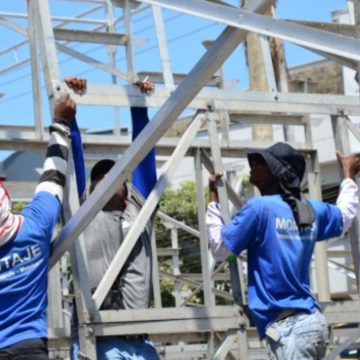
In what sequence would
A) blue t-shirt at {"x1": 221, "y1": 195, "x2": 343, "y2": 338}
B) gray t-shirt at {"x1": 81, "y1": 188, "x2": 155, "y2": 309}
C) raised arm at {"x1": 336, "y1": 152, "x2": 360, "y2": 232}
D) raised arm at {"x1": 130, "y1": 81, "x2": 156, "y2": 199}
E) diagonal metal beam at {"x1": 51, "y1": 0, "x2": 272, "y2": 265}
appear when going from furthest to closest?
raised arm at {"x1": 130, "y1": 81, "x2": 156, "y2": 199}
raised arm at {"x1": 336, "y1": 152, "x2": 360, "y2": 232}
gray t-shirt at {"x1": 81, "y1": 188, "x2": 155, "y2": 309}
blue t-shirt at {"x1": 221, "y1": 195, "x2": 343, "y2": 338}
diagonal metal beam at {"x1": 51, "y1": 0, "x2": 272, "y2": 265}

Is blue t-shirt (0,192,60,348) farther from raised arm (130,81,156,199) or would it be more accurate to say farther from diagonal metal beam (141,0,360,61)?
diagonal metal beam (141,0,360,61)

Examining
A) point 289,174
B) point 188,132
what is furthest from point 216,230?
point 188,132

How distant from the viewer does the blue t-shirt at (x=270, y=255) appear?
17.0ft

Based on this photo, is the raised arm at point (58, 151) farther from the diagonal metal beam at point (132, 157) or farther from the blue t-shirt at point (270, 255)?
the blue t-shirt at point (270, 255)

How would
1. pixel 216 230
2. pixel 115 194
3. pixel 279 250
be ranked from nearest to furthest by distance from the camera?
pixel 279 250 → pixel 216 230 → pixel 115 194

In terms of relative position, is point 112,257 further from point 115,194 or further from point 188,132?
point 188,132

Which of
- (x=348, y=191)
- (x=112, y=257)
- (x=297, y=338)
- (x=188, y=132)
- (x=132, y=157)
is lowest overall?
(x=297, y=338)

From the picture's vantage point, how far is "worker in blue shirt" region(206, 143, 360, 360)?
5125 millimetres

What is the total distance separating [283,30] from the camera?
452 centimetres

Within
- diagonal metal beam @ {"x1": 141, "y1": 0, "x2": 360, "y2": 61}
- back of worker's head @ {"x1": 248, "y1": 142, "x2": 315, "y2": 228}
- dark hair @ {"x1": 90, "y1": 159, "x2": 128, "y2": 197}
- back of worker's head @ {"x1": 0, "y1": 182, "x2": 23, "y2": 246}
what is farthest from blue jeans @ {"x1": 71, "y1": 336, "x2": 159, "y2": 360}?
diagonal metal beam @ {"x1": 141, "y1": 0, "x2": 360, "y2": 61}

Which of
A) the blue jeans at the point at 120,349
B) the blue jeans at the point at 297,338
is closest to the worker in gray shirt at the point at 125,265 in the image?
the blue jeans at the point at 120,349

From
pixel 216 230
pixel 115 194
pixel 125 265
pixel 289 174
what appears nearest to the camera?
pixel 289 174

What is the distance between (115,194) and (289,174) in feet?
3.15

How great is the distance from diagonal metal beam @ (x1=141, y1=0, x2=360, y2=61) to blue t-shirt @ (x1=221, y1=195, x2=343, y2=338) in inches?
40.2
